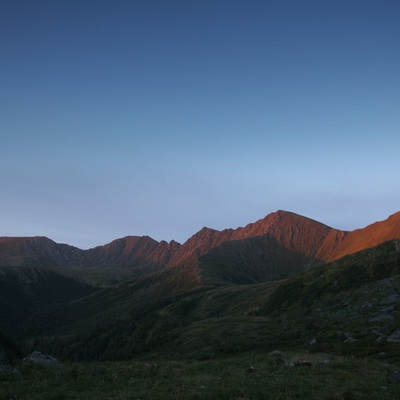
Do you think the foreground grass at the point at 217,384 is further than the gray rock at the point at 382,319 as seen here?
No

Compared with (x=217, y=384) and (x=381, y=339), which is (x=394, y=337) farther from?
(x=217, y=384)

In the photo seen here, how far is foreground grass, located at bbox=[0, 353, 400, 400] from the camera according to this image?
17.2m

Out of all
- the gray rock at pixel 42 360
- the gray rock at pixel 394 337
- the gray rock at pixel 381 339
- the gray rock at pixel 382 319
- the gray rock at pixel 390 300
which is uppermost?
the gray rock at pixel 390 300

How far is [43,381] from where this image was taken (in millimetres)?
22438

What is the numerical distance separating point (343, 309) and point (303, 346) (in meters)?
21.8

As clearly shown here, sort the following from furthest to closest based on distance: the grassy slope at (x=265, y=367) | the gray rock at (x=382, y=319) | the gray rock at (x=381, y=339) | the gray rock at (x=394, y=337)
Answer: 1. the gray rock at (x=382, y=319)
2. the gray rock at (x=381, y=339)
3. the gray rock at (x=394, y=337)
4. the grassy slope at (x=265, y=367)

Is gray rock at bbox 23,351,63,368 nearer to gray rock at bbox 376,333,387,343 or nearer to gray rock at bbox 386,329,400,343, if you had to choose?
gray rock at bbox 376,333,387,343

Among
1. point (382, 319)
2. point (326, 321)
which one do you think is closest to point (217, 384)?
point (382, 319)

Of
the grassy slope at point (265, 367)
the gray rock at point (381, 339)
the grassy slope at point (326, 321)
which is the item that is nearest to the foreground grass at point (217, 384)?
the grassy slope at point (265, 367)

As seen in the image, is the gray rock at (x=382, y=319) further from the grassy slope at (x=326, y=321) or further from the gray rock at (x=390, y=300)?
the gray rock at (x=390, y=300)

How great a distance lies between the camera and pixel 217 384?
20.1 meters

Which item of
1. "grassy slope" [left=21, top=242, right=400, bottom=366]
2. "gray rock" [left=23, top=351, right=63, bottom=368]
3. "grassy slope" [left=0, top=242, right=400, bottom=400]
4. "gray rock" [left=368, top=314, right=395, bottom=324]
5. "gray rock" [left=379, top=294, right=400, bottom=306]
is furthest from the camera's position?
"gray rock" [left=379, top=294, right=400, bottom=306]

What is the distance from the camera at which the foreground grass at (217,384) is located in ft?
56.3

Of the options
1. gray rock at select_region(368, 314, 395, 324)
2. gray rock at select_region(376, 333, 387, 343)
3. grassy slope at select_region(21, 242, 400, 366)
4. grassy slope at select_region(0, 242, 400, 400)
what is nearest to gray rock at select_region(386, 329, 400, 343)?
gray rock at select_region(376, 333, 387, 343)
